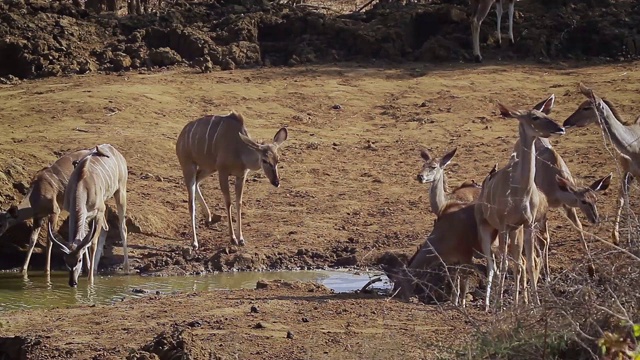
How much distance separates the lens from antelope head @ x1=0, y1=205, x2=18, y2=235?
10.9m

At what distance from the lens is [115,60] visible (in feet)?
53.5

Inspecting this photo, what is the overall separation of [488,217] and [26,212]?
4.57 metres

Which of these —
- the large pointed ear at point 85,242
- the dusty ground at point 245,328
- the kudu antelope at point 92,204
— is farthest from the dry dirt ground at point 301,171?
the large pointed ear at point 85,242

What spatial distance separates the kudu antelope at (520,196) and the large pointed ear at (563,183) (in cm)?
82

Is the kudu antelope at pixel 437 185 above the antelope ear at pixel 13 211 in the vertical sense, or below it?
above

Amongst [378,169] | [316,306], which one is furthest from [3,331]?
[378,169]

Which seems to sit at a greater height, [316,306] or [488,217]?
[488,217]

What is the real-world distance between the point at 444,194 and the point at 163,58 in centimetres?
692

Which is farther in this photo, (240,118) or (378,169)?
(378,169)

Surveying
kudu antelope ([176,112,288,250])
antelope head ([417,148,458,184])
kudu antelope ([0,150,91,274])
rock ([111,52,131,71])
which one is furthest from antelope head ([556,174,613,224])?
rock ([111,52,131,71])

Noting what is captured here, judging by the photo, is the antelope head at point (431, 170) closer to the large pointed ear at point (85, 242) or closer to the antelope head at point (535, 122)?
the antelope head at point (535, 122)

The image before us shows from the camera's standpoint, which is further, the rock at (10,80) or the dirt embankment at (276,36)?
the dirt embankment at (276,36)

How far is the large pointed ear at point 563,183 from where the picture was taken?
30.2 feet

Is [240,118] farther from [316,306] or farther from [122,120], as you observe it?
[316,306]
